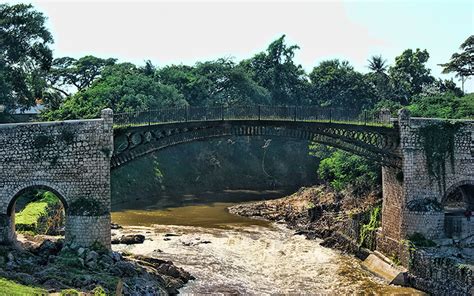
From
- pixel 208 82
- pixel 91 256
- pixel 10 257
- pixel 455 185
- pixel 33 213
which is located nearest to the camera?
pixel 10 257

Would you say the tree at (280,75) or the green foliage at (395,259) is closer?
the green foliage at (395,259)

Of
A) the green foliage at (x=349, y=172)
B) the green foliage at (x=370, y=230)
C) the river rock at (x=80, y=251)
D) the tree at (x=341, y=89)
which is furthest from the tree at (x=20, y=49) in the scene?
the tree at (x=341, y=89)

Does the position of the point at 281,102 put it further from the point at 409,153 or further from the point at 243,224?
the point at 409,153

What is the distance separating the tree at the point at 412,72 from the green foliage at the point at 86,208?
5429cm

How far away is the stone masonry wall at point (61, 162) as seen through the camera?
33.3 meters

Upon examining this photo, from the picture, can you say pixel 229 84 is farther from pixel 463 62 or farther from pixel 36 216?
pixel 36 216

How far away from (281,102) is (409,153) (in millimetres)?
54093

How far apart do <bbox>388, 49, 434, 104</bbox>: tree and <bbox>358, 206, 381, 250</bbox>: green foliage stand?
131 ft

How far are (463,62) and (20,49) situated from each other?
4192cm

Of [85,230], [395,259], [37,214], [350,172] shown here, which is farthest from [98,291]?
[350,172]

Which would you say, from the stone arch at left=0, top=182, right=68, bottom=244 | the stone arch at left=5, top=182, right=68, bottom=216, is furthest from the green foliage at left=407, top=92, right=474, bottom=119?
the stone arch at left=0, top=182, right=68, bottom=244

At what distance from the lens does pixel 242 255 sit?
134 feet

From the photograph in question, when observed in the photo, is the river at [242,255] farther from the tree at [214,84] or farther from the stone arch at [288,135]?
the tree at [214,84]

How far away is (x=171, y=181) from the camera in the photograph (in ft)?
247
